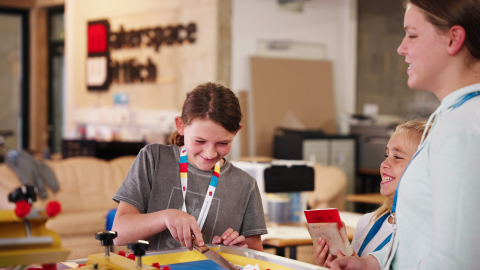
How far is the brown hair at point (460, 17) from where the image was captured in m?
1.11

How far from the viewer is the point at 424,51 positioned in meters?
1.14

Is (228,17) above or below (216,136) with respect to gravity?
above

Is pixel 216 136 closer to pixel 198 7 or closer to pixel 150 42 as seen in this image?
pixel 198 7

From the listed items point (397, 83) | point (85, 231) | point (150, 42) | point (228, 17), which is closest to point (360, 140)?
point (397, 83)

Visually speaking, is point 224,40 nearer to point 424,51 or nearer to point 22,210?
point 424,51

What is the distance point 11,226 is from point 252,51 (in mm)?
6008

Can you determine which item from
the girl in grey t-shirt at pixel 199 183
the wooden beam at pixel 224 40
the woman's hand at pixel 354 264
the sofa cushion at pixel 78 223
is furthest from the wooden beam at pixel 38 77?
the woman's hand at pixel 354 264

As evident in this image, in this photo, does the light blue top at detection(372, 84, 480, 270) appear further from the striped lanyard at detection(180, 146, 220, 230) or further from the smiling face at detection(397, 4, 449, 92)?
the striped lanyard at detection(180, 146, 220, 230)

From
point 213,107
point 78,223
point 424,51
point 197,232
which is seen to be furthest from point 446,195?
point 78,223

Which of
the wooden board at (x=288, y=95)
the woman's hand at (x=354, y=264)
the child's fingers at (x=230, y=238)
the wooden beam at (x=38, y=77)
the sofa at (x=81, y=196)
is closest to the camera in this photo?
the woman's hand at (x=354, y=264)

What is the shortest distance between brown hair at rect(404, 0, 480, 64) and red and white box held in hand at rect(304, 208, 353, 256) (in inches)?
24.8

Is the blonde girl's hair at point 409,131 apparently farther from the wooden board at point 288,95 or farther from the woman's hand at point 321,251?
the wooden board at point 288,95

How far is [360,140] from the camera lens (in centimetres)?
700

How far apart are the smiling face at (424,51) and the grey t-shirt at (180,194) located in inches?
36.0
